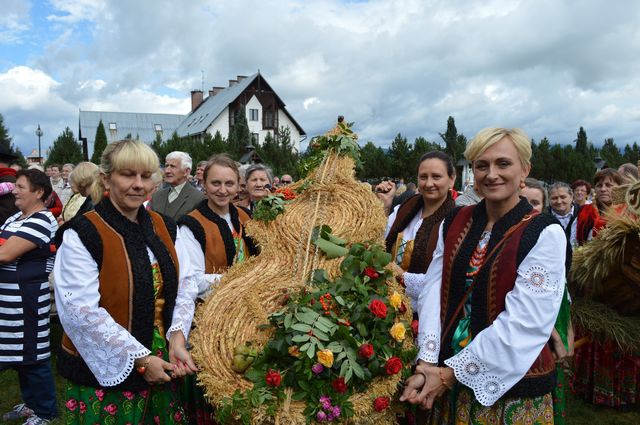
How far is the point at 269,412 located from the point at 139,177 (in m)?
1.37

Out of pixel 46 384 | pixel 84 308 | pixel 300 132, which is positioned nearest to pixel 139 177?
pixel 84 308

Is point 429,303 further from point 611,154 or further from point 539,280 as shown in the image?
point 611,154

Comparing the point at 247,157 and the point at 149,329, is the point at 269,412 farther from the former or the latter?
the point at 247,157

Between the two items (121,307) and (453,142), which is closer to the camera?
(121,307)

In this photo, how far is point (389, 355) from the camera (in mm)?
→ 2395

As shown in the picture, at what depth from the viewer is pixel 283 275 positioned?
2.98 meters

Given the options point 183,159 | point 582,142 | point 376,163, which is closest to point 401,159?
point 376,163

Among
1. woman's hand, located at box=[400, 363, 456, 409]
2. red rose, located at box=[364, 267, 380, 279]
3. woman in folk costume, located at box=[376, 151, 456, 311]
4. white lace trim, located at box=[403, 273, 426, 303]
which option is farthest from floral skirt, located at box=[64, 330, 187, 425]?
woman in folk costume, located at box=[376, 151, 456, 311]

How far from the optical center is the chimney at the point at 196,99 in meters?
55.2

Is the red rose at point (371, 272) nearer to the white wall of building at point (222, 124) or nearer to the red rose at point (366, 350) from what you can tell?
the red rose at point (366, 350)

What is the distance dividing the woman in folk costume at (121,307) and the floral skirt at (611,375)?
3876 mm

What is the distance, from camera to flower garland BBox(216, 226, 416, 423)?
7.16 ft

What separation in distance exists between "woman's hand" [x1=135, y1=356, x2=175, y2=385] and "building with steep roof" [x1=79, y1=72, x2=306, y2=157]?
36.8m

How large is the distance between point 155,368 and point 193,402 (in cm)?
112
